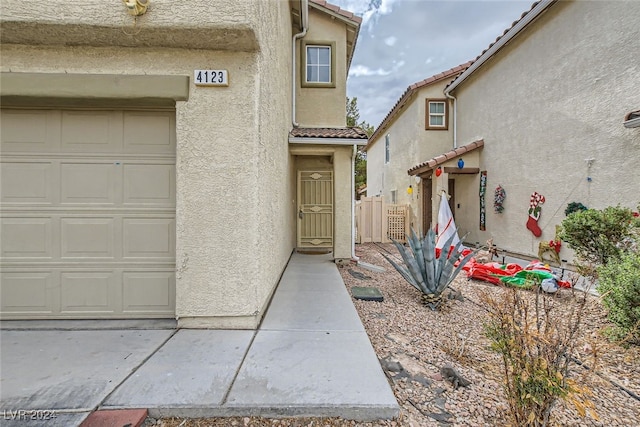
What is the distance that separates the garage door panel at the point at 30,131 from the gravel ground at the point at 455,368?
3.81m

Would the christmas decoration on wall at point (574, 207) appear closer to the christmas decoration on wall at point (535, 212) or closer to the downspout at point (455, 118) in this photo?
the christmas decoration on wall at point (535, 212)

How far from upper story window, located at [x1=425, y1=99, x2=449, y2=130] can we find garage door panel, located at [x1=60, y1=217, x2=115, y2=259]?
13.4 metres

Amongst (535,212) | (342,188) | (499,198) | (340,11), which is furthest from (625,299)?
(340,11)

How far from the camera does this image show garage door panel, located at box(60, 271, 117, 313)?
392 centimetres

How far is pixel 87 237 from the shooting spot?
3.94m

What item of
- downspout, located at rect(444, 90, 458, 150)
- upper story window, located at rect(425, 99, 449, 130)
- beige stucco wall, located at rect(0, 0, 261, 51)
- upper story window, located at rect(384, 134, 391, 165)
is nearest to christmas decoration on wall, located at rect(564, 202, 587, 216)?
downspout, located at rect(444, 90, 458, 150)

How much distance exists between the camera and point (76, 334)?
356 centimetres

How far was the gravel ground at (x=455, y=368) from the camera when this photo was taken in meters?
2.41

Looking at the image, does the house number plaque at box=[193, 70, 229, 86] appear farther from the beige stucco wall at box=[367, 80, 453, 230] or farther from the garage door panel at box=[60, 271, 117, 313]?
the beige stucco wall at box=[367, 80, 453, 230]

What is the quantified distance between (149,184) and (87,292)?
1.67m

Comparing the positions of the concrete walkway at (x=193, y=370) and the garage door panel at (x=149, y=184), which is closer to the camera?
the concrete walkway at (x=193, y=370)

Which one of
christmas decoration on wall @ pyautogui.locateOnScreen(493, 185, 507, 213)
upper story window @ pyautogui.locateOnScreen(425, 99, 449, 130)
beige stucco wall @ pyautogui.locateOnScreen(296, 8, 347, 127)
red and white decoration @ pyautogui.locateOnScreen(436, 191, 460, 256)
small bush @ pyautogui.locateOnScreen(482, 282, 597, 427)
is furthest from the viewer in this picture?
upper story window @ pyautogui.locateOnScreen(425, 99, 449, 130)

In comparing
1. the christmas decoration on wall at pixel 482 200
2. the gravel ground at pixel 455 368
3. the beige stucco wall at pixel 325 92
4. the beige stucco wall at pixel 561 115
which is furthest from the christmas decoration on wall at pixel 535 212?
the beige stucco wall at pixel 325 92

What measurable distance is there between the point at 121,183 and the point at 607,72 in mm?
10607
